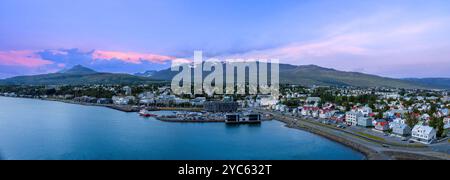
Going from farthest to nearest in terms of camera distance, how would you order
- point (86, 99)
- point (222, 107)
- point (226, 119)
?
point (86, 99), point (222, 107), point (226, 119)

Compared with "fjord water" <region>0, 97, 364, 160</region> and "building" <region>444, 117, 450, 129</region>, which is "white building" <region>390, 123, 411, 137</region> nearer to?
"fjord water" <region>0, 97, 364, 160</region>

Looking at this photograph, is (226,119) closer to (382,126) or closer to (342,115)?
(342,115)

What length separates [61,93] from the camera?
771 inches

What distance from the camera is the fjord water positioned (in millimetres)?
4820

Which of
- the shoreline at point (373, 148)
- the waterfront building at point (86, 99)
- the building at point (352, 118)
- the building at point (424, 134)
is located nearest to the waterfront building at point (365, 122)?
the building at point (352, 118)

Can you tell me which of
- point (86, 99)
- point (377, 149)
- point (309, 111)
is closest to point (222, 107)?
point (309, 111)

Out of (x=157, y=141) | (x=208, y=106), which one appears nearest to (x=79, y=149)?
(x=157, y=141)

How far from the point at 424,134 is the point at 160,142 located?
4372 mm

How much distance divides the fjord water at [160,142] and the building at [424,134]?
1261 millimetres

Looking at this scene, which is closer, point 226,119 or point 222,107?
point 226,119

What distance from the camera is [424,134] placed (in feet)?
17.5
